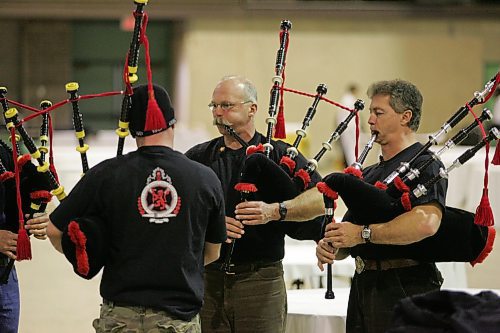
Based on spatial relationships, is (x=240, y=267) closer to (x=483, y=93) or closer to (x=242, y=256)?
(x=242, y=256)

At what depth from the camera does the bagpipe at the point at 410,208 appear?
3.21 m

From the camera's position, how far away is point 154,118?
2.92 metres

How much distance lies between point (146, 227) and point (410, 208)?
38.1 inches

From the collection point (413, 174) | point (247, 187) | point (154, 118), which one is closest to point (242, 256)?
point (247, 187)

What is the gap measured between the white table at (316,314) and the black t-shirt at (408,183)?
1.61 ft

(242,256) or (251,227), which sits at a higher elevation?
(251,227)

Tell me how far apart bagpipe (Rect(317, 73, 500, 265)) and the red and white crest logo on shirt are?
692 mm

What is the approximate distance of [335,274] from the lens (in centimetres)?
525

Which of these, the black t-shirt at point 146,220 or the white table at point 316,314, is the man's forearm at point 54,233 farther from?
the white table at point 316,314

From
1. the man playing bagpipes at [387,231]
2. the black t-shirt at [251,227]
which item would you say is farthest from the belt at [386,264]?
the black t-shirt at [251,227]

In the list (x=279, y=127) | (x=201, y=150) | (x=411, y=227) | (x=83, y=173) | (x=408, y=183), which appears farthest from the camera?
(x=279, y=127)

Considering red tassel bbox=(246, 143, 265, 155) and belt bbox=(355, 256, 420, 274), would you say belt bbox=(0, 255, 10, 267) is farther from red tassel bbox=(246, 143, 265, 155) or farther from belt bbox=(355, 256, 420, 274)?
belt bbox=(355, 256, 420, 274)

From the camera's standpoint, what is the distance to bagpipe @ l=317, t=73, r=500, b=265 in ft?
10.5

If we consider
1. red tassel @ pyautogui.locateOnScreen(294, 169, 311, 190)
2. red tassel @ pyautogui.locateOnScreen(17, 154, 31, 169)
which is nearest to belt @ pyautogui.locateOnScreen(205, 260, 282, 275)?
red tassel @ pyautogui.locateOnScreen(294, 169, 311, 190)
